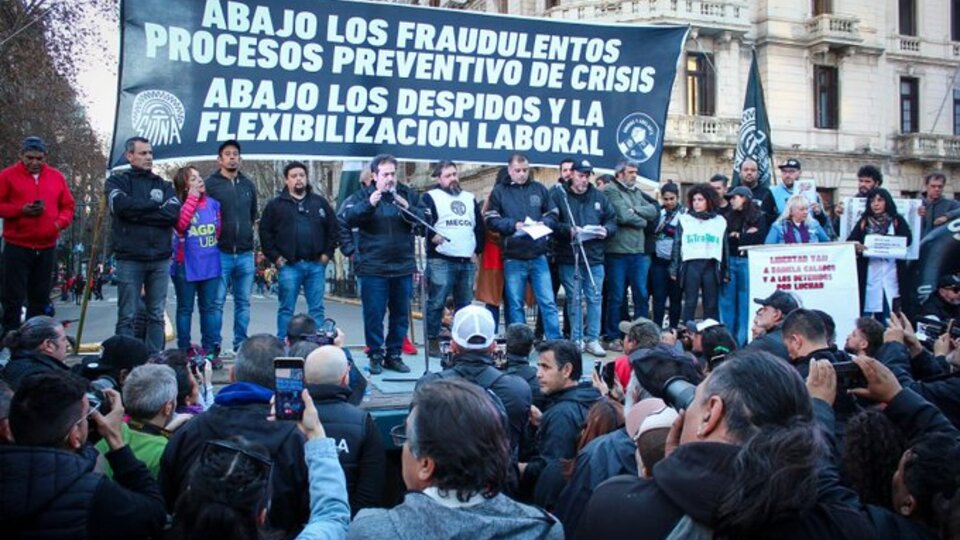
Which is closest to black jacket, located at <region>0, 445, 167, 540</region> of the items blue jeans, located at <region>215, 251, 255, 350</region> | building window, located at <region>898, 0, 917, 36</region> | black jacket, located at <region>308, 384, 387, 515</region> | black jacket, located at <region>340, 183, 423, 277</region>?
black jacket, located at <region>308, 384, 387, 515</region>

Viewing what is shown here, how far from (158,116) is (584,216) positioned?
13.9 feet

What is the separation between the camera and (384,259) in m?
7.45

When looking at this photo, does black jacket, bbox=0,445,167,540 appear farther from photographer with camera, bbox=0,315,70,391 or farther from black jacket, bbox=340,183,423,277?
black jacket, bbox=340,183,423,277

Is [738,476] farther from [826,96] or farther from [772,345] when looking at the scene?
[826,96]

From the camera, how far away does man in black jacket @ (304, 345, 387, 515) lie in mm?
3701

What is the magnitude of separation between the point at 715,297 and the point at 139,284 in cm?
562

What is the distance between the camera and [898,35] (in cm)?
3566

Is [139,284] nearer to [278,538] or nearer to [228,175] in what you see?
[228,175]

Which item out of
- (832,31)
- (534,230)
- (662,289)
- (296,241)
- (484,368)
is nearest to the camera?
(484,368)

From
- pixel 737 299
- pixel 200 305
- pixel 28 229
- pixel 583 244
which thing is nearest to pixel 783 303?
pixel 583 244

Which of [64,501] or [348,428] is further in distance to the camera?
[348,428]

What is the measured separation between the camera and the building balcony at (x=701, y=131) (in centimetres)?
3164

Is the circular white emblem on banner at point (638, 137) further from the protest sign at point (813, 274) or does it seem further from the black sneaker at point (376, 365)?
the black sneaker at point (376, 365)

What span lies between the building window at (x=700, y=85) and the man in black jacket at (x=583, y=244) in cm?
2505
